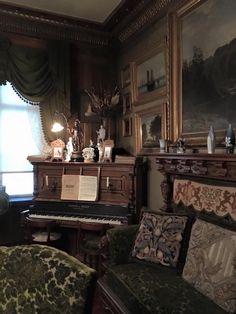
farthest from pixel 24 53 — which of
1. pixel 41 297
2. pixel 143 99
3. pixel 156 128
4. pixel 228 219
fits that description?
pixel 41 297

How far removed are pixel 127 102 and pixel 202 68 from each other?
1.53 meters

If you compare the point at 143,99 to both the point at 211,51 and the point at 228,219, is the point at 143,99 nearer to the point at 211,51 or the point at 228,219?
the point at 211,51

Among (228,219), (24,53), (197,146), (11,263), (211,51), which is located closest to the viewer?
(11,263)

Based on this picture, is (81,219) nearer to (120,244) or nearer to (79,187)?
(79,187)

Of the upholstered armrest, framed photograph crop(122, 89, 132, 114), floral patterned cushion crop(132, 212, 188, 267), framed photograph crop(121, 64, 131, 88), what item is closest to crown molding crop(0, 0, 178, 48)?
framed photograph crop(121, 64, 131, 88)

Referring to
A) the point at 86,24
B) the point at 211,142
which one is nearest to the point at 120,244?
the point at 211,142

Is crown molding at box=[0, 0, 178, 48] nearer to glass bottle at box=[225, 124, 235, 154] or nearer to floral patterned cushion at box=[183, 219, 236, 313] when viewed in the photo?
glass bottle at box=[225, 124, 235, 154]

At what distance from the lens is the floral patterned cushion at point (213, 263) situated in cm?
183

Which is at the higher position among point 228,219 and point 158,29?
point 158,29

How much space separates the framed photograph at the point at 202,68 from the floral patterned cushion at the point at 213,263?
2.57 feet

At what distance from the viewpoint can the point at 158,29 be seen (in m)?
3.42

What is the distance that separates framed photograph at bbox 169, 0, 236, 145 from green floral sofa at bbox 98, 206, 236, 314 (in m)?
0.81

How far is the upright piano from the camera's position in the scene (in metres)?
3.36

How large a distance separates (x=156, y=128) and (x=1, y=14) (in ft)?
7.83
